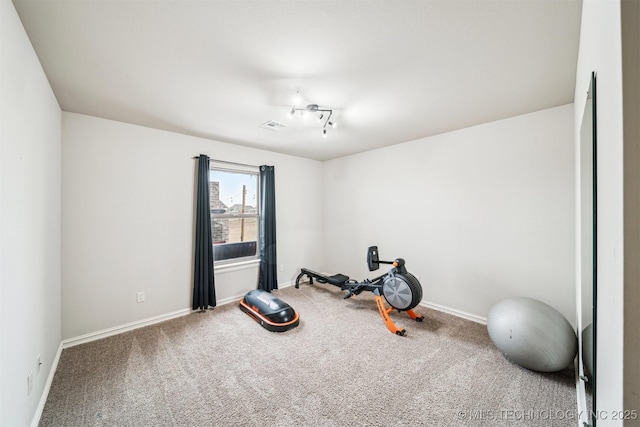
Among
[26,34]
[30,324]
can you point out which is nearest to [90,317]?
[30,324]

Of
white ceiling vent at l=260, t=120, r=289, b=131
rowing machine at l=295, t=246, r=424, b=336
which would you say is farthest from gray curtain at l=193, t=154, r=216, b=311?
rowing machine at l=295, t=246, r=424, b=336

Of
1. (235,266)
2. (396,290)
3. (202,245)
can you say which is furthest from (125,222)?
(396,290)

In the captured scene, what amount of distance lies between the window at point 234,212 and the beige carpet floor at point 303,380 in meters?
1.31

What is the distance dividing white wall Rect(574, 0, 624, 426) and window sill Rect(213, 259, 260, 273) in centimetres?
383

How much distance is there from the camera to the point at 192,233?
3.55 m

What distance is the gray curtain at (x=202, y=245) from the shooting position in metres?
3.49

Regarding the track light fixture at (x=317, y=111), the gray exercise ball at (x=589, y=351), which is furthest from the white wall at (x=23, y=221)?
the gray exercise ball at (x=589, y=351)

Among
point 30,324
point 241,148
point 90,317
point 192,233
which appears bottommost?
point 90,317

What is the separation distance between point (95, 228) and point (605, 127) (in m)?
3.93

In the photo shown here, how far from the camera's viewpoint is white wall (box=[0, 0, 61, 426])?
49.6 inches

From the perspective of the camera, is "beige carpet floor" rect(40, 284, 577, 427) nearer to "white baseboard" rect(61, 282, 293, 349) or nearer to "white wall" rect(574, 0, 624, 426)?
"white baseboard" rect(61, 282, 293, 349)

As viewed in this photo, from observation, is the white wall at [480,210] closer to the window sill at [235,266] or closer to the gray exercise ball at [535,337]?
the gray exercise ball at [535,337]

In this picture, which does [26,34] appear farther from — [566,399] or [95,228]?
[566,399]

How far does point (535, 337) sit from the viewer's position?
207 centimetres
